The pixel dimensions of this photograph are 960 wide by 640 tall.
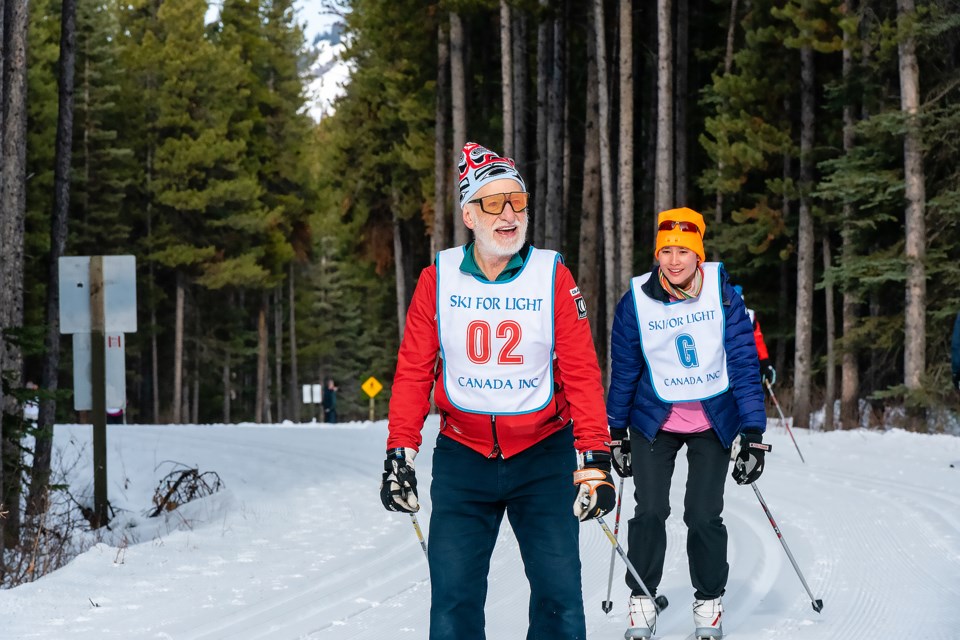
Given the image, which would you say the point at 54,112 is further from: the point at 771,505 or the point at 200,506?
the point at 771,505

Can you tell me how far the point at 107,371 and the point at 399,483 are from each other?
777 centimetres

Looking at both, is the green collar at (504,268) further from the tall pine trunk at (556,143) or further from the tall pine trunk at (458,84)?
the tall pine trunk at (458,84)

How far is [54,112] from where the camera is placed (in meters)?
34.7

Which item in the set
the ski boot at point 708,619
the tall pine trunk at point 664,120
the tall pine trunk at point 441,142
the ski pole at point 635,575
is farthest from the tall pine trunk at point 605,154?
the ski boot at point 708,619

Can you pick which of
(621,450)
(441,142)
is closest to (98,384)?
(621,450)

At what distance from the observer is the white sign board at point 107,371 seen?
36.7 feet

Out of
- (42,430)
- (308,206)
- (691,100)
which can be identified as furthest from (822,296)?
(308,206)

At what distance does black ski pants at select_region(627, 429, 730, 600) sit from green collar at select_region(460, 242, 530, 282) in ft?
6.42

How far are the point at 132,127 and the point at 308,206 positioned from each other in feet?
35.7

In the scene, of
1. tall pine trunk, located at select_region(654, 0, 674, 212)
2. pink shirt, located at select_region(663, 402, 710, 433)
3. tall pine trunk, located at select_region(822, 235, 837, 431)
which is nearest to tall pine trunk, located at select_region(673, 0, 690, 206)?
tall pine trunk, located at select_region(822, 235, 837, 431)

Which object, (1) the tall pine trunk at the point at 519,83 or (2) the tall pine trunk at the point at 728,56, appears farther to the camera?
(1) the tall pine trunk at the point at 519,83

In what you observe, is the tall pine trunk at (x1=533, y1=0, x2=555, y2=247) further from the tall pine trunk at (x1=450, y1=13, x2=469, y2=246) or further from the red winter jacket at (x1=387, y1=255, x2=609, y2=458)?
the red winter jacket at (x1=387, y1=255, x2=609, y2=458)

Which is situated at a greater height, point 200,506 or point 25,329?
point 25,329

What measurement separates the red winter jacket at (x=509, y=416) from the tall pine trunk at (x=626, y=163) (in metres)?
18.8
